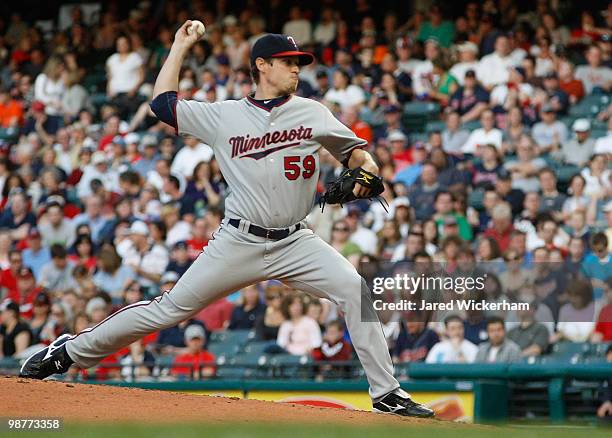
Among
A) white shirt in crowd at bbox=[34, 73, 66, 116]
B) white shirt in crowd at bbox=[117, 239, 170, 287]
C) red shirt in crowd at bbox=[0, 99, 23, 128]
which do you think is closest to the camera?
white shirt in crowd at bbox=[117, 239, 170, 287]

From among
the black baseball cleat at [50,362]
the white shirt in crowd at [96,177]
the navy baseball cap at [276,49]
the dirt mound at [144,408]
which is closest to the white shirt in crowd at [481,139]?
the white shirt in crowd at [96,177]

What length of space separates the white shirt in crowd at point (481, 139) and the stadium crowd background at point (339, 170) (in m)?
0.02

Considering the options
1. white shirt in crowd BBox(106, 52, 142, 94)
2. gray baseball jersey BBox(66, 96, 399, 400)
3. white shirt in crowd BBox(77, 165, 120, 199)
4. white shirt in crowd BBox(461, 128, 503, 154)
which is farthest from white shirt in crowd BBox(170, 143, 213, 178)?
gray baseball jersey BBox(66, 96, 399, 400)

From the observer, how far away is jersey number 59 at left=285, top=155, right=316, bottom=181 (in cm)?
620

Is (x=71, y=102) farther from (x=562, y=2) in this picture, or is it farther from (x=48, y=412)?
(x=48, y=412)

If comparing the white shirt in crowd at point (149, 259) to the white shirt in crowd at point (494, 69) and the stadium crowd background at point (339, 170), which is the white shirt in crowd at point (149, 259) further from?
the white shirt in crowd at point (494, 69)

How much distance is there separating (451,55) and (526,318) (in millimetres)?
5069

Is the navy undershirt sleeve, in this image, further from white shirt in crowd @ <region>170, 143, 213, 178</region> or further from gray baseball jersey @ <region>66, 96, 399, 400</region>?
white shirt in crowd @ <region>170, 143, 213, 178</region>

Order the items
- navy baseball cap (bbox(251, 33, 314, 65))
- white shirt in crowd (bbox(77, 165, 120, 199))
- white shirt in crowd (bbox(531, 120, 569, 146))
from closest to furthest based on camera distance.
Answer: navy baseball cap (bbox(251, 33, 314, 65)), white shirt in crowd (bbox(531, 120, 569, 146)), white shirt in crowd (bbox(77, 165, 120, 199))

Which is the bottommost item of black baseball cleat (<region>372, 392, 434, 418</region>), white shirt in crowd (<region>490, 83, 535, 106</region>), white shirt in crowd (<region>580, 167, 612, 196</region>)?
black baseball cleat (<region>372, 392, 434, 418</region>)

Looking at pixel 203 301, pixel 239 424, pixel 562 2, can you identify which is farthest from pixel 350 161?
pixel 562 2

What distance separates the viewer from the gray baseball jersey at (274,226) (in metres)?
6.16

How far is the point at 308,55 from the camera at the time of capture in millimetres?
6383

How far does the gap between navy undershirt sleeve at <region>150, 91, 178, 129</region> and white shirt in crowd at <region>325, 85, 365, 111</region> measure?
7.17m
